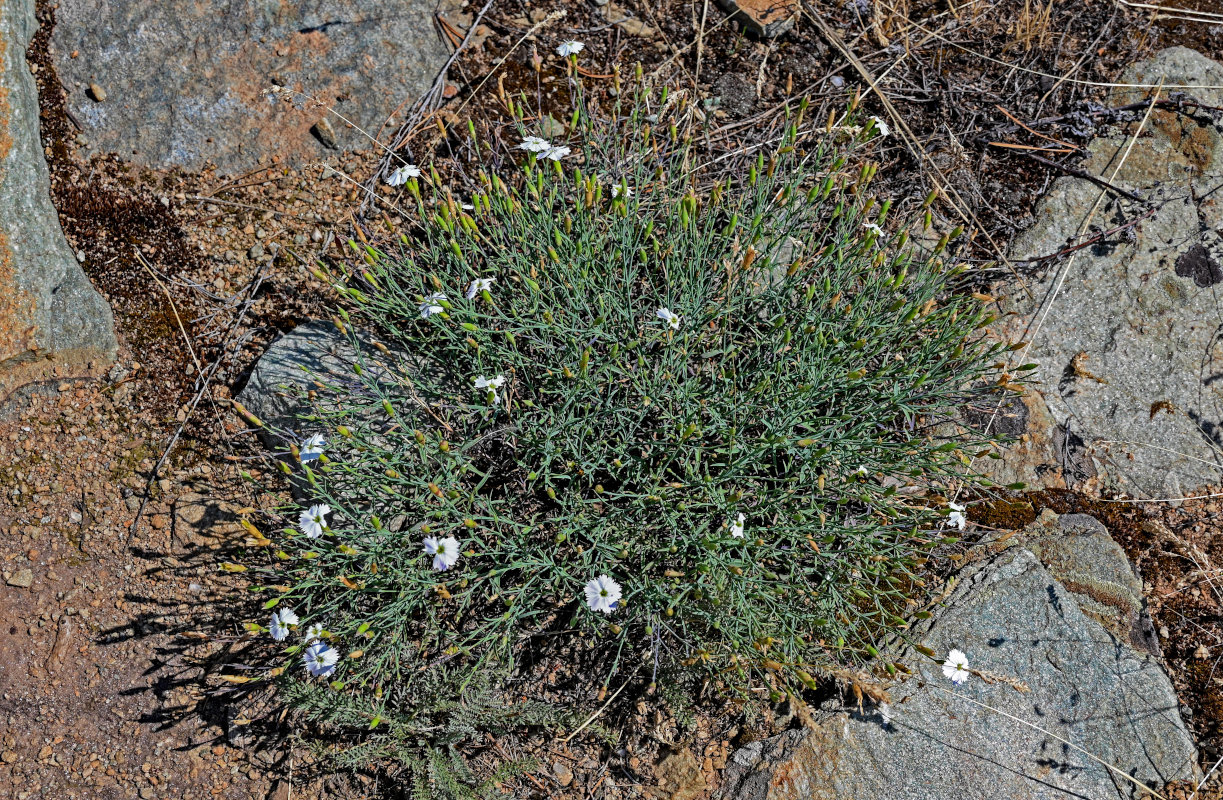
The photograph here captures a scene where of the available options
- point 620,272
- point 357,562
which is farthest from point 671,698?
point 620,272

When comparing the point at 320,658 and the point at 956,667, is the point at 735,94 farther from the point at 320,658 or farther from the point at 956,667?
the point at 320,658

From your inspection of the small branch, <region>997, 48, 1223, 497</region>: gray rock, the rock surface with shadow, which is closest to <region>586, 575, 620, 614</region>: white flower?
the rock surface with shadow

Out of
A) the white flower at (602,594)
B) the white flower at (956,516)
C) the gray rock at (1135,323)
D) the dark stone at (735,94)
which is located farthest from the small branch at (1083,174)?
the white flower at (602,594)

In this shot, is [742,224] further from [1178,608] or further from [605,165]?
[1178,608]

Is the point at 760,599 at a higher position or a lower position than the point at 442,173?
lower

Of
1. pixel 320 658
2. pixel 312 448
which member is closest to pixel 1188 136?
pixel 312 448

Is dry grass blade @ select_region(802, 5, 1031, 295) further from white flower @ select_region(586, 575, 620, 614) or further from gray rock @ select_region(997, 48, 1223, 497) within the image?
white flower @ select_region(586, 575, 620, 614)
